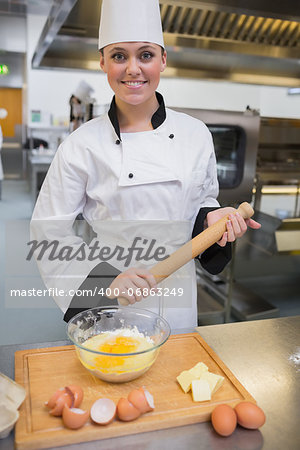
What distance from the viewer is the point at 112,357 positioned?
2.72 ft

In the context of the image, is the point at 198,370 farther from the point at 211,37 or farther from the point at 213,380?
the point at 211,37

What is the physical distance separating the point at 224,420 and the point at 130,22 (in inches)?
36.7

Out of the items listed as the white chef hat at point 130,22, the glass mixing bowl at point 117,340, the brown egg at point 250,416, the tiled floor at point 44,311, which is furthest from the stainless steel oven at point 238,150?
the brown egg at point 250,416

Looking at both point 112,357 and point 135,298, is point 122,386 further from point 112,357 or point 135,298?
point 135,298

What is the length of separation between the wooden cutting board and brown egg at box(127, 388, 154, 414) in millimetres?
16

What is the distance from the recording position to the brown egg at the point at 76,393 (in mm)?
742

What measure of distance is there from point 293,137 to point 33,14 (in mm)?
7047

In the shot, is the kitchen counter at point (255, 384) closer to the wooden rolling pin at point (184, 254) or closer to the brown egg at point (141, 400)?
the brown egg at point (141, 400)

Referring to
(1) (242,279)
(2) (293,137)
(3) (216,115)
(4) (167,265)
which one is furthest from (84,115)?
(4) (167,265)

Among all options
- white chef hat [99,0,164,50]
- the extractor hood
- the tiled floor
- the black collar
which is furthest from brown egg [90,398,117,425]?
the tiled floor

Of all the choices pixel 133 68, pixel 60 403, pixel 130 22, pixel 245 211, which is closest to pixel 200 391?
pixel 60 403

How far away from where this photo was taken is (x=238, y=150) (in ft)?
8.69

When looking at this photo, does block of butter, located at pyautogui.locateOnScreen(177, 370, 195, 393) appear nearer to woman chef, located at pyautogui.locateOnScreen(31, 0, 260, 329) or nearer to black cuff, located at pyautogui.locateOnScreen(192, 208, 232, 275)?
woman chef, located at pyautogui.locateOnScreen(31, 0, 260, 329)

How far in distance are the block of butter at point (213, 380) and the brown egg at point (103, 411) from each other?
0.19 meters
